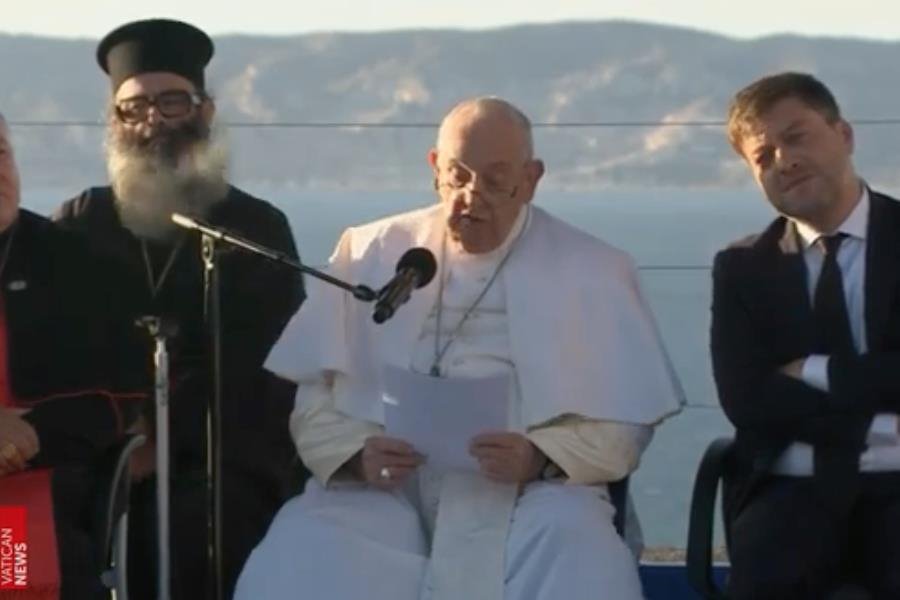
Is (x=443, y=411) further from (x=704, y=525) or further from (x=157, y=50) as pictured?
(x=157, y=50)

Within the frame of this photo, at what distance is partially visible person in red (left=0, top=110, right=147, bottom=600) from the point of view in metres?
5.94

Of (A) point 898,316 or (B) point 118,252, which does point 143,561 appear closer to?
(B) point 118,252

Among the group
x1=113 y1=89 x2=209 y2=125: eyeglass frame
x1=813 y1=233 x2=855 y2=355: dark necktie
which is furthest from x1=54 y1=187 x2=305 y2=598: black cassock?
x1=813 y1=233 x2=855 y2=355: dark necktie

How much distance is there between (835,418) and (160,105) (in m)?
1.97

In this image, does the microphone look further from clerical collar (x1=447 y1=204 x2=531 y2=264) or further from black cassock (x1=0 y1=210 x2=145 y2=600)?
black cassock (x1=0 y1=210 x2=145 y2=600)

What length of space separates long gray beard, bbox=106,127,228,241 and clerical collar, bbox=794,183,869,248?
62.2 inches

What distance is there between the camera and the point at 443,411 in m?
5.89

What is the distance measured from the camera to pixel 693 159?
880cm

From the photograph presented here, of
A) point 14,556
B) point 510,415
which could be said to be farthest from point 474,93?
point 14,556

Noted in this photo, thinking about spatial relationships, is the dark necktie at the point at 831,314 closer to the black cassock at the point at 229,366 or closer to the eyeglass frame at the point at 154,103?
the black cassock at the point at 229,366

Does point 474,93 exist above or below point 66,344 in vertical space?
above

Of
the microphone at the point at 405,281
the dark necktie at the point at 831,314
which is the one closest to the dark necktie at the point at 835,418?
the dark necktie at the point at 831,314

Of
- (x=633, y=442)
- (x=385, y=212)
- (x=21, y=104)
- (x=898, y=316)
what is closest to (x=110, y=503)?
(x=633, y=442)

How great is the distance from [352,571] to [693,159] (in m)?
3.38
